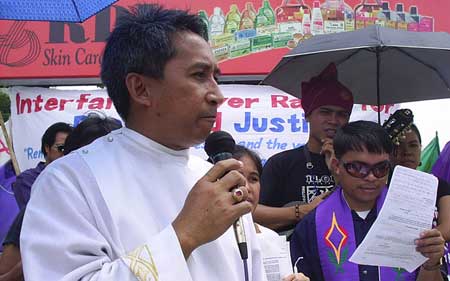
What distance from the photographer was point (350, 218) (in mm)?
2838

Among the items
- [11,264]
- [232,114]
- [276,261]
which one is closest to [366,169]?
[276,261]

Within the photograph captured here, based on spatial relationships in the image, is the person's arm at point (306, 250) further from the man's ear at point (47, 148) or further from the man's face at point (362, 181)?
the man's ear at point (47, 148)

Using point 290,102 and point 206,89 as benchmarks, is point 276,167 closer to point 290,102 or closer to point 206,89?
point 206,89

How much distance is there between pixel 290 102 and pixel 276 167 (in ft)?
9.31

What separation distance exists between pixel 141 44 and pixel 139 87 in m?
0.12

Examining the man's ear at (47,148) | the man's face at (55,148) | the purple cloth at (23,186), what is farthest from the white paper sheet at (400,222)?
the man's ear at (47,148)

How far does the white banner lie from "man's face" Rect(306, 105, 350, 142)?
2637 millimetres

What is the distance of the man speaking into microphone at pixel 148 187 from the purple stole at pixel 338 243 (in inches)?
41.2

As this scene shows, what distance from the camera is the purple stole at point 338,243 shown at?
2715mm

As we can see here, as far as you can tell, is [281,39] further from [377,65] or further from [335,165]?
[335,165]

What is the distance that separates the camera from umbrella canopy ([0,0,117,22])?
3604mm

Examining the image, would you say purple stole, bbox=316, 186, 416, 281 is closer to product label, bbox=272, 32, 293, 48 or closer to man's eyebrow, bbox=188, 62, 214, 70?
man's eyebrow, bbox=188, 62, 214, 70

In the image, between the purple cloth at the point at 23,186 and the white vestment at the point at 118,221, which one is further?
the purple cloth at the point at 23,186

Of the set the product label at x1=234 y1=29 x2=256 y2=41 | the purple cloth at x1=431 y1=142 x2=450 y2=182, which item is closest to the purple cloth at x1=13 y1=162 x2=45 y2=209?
the purple cloth at x1=431 y1=142 x2=450 y2=182
